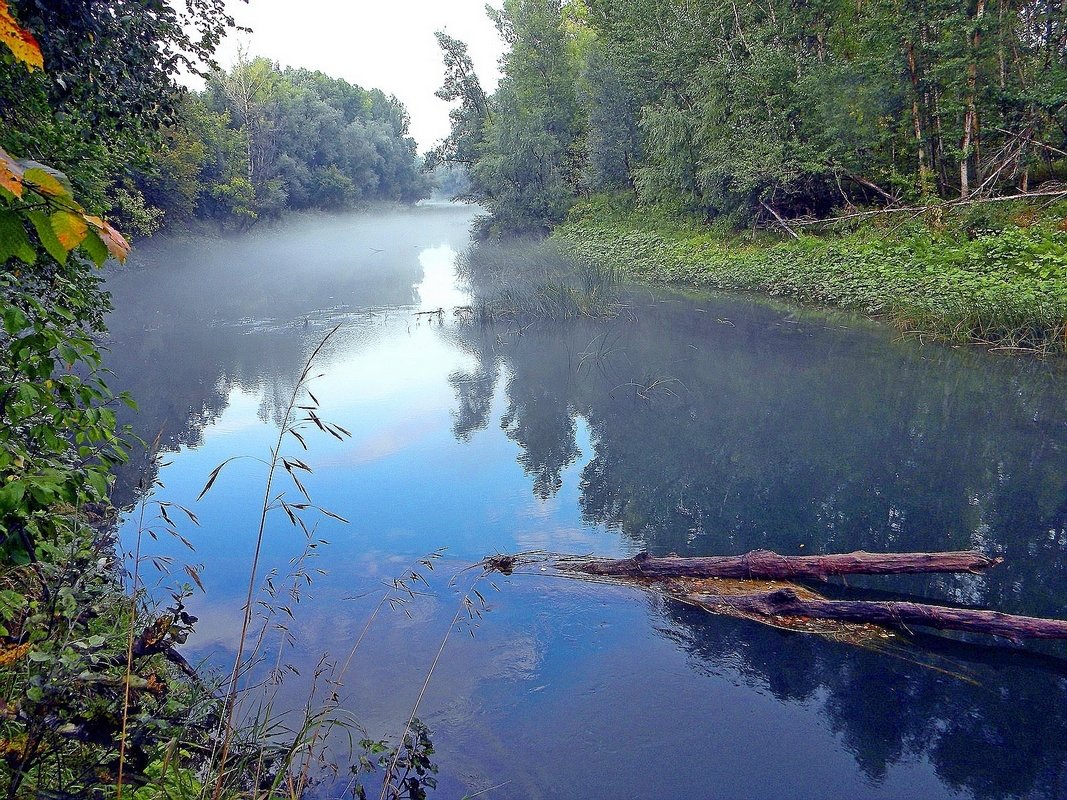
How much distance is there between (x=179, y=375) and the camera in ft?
38.1

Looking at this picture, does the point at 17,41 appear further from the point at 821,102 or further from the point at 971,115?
the point at 821,102

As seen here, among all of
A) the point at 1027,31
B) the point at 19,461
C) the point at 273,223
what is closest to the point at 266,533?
the point at 19,461

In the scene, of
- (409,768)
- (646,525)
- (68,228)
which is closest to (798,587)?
(646,525)

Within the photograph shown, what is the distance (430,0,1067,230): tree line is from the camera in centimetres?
1365

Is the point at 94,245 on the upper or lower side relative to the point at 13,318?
upper

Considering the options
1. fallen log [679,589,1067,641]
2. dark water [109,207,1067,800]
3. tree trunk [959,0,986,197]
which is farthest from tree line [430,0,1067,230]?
fallen log [679,589,1067,641]

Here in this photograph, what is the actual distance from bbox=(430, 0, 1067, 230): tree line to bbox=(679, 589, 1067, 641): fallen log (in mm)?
12439

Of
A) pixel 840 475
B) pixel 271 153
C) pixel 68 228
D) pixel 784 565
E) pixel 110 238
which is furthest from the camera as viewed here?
pixel 271 153

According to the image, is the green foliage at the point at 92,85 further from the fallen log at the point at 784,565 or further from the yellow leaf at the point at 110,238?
the fallen log at the point at 784,565

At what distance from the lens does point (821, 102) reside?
16.1 meters

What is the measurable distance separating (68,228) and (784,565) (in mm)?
4361

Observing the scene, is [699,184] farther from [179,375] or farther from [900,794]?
[900,794]

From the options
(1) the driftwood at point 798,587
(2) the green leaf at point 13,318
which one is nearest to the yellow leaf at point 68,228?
(2) the green leaf at point 13,318

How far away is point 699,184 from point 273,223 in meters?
24.7
